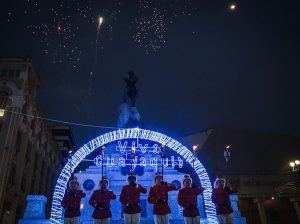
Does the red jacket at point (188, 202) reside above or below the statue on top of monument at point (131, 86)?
below

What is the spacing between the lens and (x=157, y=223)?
1079 centimetres

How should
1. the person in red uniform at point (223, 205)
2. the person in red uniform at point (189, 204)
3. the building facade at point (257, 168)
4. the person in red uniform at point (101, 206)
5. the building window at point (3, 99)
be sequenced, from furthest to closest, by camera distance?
the building facade at point (257, 168) → the building window at point (3, 99) → the person in red uniform at point (223, 205) → the person in red uniform at point (101, 206) → the person in red uniform at point (189, 204)

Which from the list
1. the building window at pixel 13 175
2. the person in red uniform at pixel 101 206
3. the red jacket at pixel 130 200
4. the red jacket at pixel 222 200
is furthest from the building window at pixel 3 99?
the red jacket at pixel 222 200

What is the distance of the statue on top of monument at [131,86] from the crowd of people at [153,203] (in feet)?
49.7

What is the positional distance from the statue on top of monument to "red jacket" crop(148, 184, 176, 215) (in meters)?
15.3

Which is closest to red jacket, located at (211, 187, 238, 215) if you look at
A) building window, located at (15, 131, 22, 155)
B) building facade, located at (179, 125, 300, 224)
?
building window, located at (15, 131, 22, 155)

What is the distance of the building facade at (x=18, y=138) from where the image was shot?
83.7 ft

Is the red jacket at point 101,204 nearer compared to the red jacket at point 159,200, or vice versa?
the red jacket at point 159,200

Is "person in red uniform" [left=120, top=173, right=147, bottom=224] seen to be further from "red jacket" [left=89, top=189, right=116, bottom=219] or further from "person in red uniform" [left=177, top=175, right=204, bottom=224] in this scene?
"person in red uniform" [left=177, top=175, right=204, bottom=224]

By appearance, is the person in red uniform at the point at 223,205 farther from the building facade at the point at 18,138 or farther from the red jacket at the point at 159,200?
the building facade at the point at 18,138

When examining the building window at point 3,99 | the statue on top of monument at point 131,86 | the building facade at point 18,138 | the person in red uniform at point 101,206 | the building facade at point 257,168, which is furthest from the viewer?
the building facade at point 257,168

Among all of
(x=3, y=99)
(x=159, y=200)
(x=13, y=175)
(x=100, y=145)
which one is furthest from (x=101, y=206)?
(x=3, y=99)

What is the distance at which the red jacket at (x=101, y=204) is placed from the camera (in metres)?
10.9

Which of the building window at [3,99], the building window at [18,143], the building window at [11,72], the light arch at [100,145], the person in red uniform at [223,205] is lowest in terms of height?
the person in red uniform at [223,205]
